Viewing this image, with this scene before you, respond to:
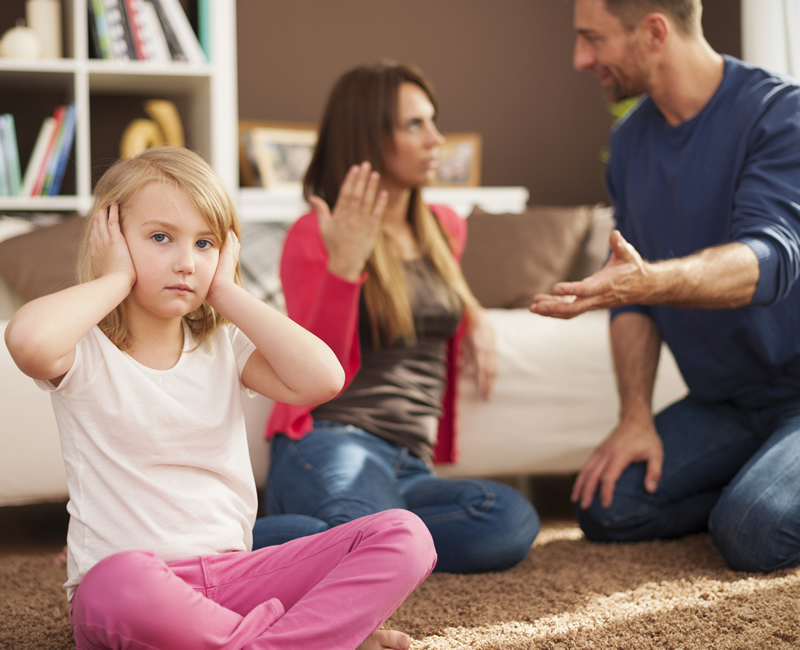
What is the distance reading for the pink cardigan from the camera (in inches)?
52.8

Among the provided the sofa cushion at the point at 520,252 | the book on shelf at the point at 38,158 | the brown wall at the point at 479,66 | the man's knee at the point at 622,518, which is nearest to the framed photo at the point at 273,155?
the brown wall at the point at 479,66

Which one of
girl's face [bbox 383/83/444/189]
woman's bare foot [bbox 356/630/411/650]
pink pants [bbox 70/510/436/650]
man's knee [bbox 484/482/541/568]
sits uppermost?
girl's face [bbox 383/83/444/189]

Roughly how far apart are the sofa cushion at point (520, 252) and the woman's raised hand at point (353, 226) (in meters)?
0.96

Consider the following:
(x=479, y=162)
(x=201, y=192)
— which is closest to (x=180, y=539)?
(x=201, y=192)

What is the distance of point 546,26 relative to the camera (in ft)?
11.4

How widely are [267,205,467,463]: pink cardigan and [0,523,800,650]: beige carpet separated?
1.18 ft

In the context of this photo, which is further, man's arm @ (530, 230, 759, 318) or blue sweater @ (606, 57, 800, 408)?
blue sweater @ (606, 57, 800, 408)

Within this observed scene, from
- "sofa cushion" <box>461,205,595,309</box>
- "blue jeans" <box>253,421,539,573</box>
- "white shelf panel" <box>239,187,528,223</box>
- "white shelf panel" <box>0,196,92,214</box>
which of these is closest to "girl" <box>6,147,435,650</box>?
"blue jeans" <box>253,421,539,573</box>

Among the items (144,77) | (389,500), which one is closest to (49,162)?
(144,77)

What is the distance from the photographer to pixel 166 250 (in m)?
0.91

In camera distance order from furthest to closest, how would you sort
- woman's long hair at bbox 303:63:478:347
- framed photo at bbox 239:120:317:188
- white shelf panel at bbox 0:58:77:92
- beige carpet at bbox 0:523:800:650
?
framed photo at bbox 239:120:317:188 < white shelf panel at bbox 0:58:77:92 < woman's long hair at bbox 303:63:478:347 < beige carpet at bbox 0:523:800:650

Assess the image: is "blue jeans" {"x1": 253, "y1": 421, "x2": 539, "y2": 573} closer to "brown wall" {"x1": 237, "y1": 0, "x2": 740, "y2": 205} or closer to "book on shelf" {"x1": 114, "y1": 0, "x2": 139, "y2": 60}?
"book on shelf" {"x1": 114, "y1": 0, "x2": 139, "y2": 60}

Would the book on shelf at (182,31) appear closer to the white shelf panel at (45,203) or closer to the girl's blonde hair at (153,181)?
the white shelf panel at (45,203)

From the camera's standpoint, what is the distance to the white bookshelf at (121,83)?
8.48 ft
